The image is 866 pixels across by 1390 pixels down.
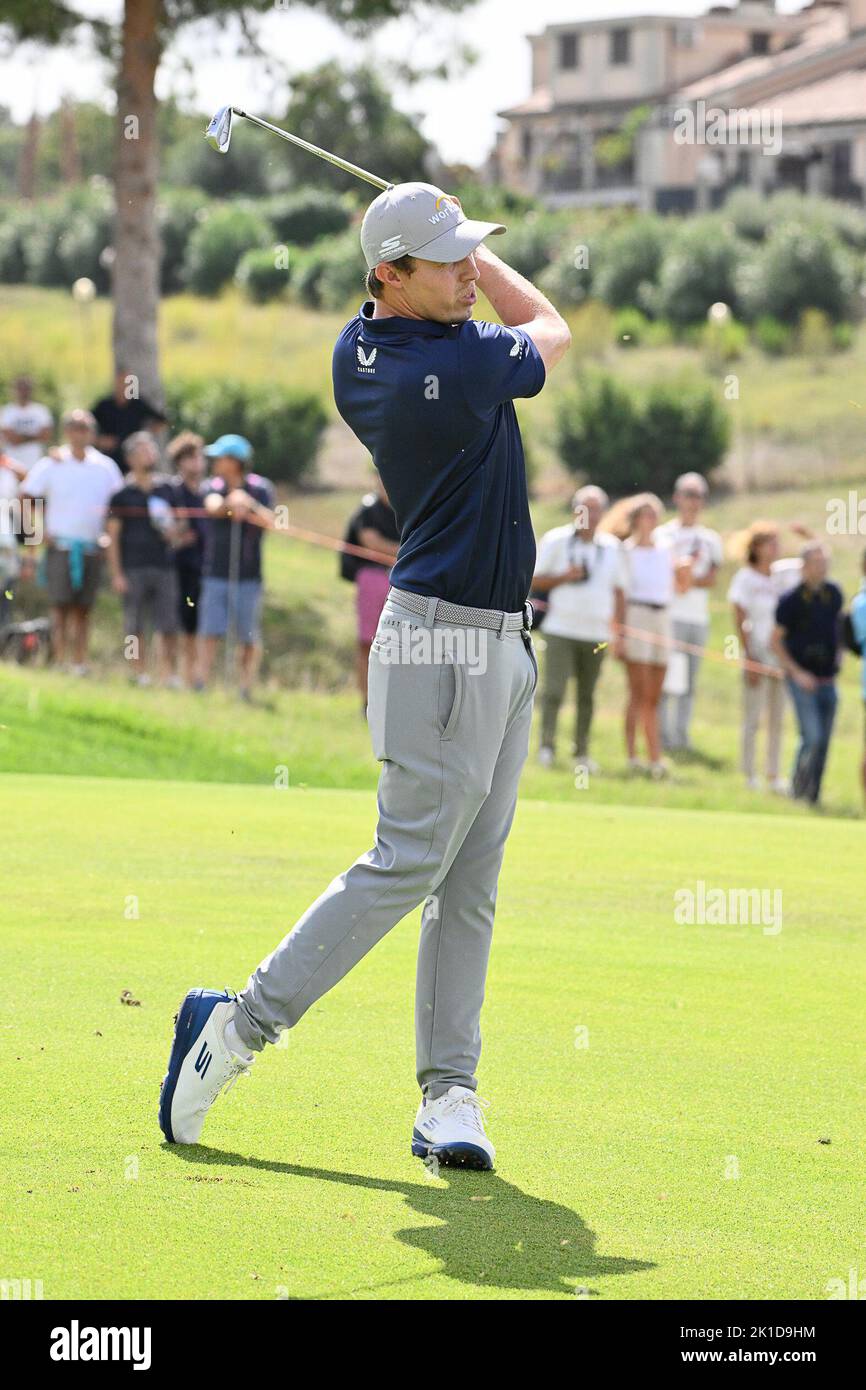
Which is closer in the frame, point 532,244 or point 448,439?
point 448,439

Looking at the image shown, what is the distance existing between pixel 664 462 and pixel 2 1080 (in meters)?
40.8

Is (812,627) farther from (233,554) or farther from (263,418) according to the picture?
(263,418)

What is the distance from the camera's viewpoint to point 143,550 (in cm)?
1786

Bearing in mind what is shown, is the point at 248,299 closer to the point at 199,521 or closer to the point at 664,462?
the point at 664,462

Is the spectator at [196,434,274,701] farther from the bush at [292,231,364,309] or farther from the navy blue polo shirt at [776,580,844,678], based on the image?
the bush at [292,231,364,309]

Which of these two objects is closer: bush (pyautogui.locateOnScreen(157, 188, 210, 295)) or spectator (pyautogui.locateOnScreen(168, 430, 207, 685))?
spectator (pyautogui.locateOnScreen(168, 430, 207, 685))

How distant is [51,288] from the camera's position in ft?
210

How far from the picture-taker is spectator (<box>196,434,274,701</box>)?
17109 mm

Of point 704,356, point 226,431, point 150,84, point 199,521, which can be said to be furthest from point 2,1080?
point 704,356

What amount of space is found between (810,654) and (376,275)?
12.0 meters

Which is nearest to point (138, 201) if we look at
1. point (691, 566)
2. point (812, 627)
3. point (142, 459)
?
point (142, 459)

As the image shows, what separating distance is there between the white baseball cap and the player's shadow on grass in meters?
2.13

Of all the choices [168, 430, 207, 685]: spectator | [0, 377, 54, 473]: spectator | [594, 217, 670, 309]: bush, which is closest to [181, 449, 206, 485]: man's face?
[168, 430, 207, 685]: spectator

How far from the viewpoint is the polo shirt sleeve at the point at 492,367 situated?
15.8ft
